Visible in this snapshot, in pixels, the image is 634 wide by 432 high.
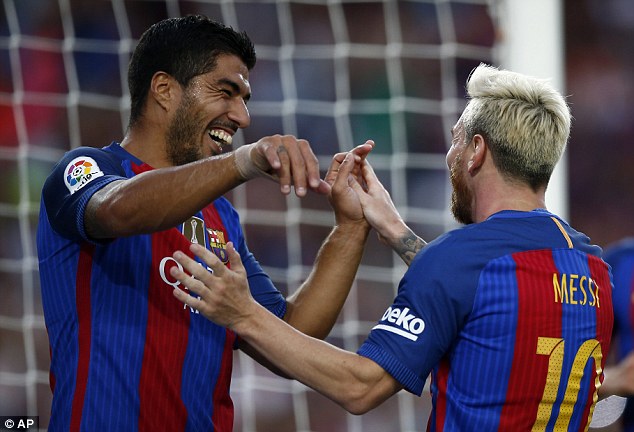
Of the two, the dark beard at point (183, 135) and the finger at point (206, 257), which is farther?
the dark beard at point (183, 135)

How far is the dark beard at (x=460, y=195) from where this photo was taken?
2537 millimetres

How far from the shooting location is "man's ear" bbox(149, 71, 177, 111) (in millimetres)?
2791

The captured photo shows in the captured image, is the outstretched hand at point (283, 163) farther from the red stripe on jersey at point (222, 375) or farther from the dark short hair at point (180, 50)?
the dark short hair at point (180, 50)

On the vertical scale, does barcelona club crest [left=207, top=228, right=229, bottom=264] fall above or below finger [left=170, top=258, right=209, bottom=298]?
above

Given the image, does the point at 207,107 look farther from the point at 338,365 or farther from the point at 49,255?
the point at 338,365

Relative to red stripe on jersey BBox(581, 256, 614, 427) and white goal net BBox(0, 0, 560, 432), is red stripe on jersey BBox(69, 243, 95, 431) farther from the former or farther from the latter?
white goal net BBox(0, 0, 560, 432)

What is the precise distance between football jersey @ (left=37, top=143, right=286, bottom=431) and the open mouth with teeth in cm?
30

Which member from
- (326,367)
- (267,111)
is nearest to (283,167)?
(326,367)

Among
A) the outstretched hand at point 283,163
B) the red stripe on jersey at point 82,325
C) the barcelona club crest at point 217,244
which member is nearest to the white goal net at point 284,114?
the barcelona club crest at point 217,244

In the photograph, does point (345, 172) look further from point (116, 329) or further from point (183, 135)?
point (116, 329)

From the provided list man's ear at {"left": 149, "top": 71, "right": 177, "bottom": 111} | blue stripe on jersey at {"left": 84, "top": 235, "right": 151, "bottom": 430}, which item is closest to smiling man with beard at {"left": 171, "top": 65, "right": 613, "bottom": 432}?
blue stripe on jersey at {"left": 84, "top": 235, "right": 151, "bottom": 430}

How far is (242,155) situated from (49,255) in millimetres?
731

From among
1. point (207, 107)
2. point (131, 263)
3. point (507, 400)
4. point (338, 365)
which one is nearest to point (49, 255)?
point (131, 263)

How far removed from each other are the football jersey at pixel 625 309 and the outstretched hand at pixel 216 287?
173 centimetres
